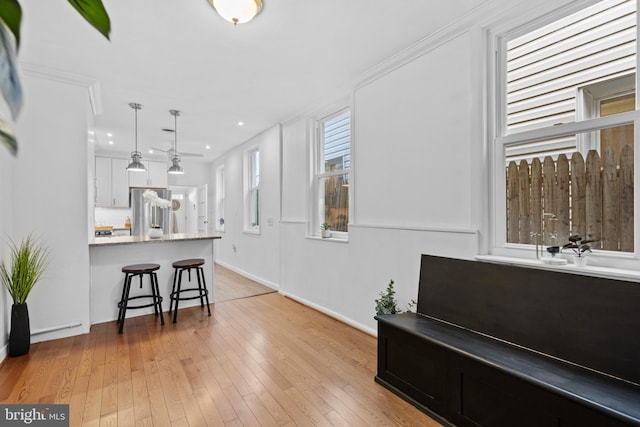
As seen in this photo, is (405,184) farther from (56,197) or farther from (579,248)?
(56,197)

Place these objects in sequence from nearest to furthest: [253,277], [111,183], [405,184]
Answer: [405,184]
[253,277]
[111,183]

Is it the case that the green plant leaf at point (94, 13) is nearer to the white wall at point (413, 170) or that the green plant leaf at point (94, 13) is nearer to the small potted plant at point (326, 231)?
the white wall at point (413, 170)

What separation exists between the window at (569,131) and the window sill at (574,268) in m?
0.14

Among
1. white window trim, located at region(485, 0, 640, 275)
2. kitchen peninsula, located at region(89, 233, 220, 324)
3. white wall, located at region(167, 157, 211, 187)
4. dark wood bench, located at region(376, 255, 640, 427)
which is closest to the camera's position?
dark wood bench, located at region(376, 255, 640, 427)

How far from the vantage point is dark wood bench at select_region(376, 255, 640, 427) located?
1.49 meters

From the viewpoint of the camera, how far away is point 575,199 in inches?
79.7

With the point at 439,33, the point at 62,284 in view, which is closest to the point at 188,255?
the point at 62,284

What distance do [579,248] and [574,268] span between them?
128 mm

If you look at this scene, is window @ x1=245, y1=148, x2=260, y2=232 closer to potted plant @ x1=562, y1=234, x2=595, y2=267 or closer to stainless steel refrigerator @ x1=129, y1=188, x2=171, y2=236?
stainless steel refrigerator @ x1=129, y1=188, x2=171, y2=236

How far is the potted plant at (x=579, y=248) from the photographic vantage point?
191cm

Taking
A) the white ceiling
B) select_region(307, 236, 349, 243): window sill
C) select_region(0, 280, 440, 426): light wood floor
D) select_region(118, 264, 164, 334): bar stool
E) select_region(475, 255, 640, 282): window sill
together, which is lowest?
select_region(0, 280, 440, 426): light wood floor

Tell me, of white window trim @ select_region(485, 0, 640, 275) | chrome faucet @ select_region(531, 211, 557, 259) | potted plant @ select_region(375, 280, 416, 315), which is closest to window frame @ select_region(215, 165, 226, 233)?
potted plant @ select_region(375, 280, 416, 315)

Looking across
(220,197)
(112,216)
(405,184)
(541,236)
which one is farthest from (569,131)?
(112,216)

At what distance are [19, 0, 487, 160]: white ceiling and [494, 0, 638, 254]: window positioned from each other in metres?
0.64
